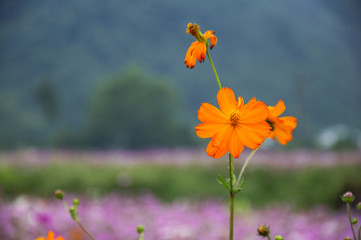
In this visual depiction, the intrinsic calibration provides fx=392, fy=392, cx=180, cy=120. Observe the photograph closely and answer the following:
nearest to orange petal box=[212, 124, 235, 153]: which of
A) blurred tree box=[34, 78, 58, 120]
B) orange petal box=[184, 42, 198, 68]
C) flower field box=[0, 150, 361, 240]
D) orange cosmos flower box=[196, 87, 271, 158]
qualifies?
orange cosmos flower box=[196, 87, 271, 158]

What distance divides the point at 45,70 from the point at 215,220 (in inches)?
2324

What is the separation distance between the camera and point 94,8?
7862 cm

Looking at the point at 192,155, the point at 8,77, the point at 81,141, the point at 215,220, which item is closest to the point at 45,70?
the point at 8,77

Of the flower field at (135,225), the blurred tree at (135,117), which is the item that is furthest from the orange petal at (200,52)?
the blurred tree at (135,117)

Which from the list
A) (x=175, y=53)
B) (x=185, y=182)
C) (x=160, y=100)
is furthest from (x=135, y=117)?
(x=175, y=53)

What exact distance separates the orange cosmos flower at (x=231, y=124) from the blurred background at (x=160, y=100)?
4.47ft

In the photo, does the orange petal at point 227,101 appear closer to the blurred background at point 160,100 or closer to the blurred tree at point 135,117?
the blurred background at point 160,100

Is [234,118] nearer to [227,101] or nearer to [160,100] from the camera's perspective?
[227,101]

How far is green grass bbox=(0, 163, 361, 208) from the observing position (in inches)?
264

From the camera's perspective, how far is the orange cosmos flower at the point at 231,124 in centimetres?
79

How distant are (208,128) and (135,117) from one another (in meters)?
25.9

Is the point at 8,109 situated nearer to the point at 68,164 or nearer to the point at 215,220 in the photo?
the point at 68,164

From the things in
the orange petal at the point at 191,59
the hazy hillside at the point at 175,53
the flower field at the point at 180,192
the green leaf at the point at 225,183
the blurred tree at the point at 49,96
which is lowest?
the green leaf at the point at 225,183

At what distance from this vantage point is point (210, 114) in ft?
2.68
